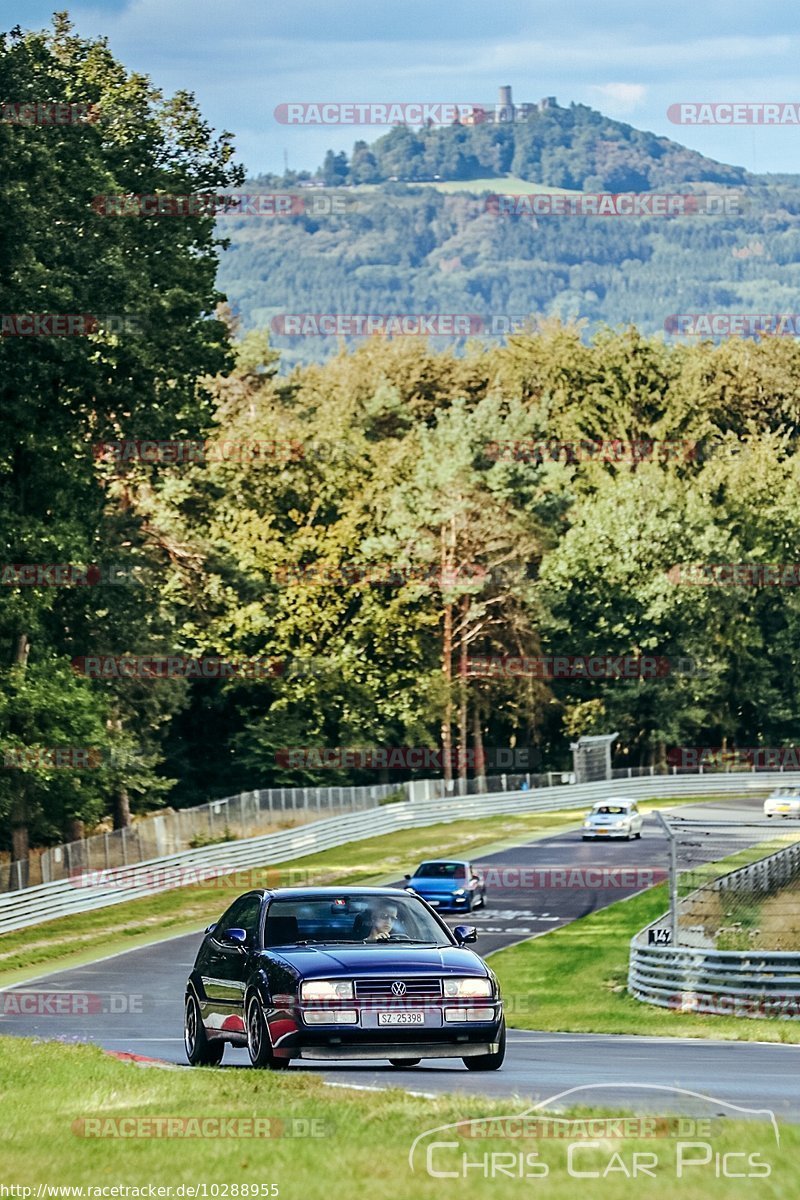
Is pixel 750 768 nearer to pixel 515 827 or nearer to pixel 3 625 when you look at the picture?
pixel 515 827

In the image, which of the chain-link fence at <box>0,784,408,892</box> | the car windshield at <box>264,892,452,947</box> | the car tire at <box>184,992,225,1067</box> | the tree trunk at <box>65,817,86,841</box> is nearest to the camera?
the car windshield at <box>264,892,452,947</box>

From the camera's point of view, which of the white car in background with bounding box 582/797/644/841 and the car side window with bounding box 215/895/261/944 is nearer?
the car side window with bounding box 215/895/261/944

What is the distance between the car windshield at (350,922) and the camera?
1649 centimetres

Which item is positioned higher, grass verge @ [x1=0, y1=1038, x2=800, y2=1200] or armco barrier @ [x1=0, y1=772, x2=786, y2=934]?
grass verge @ [x1=0, y1=1038, x2=800, y2=1200]

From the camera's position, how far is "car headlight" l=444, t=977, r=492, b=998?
15516mm

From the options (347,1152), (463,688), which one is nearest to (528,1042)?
(347,1152)

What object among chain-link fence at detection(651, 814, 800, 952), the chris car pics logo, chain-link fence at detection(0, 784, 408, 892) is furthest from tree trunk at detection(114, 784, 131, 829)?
the chris car pics logo

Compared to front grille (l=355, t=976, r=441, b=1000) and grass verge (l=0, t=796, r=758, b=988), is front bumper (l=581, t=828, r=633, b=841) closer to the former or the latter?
grass verge (l=0, t=796, r=758, b=988)

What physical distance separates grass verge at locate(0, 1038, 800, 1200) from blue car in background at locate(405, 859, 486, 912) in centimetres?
3422

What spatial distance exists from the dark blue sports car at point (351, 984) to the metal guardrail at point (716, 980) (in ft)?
45.7

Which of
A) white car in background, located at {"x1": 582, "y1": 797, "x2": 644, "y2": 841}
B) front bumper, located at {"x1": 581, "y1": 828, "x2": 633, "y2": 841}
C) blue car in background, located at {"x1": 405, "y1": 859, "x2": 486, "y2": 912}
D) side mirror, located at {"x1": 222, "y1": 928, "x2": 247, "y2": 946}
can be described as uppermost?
side mirror, located at {"x1": 222, "y1": 928, "x2": 247, "y2": 946}

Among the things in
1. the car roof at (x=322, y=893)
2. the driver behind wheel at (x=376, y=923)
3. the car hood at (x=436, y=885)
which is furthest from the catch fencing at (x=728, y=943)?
the driver behind wheel at (x=376, y=923)

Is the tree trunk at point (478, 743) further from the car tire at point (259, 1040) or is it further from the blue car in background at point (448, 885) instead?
the car tire at point (259, 1040)

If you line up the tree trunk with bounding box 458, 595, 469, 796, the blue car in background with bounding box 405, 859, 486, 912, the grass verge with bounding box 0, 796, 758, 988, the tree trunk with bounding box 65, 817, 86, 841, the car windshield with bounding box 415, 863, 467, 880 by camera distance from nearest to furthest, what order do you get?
the grass verge with bounding box 0, 796, 758, 988, the blue car in background with bounding box 405, 859, 486, 912, the car windshield with bounding box 415, 863, 467, 880, the tree trunk with bounding box 65, 817, 86, 841, the tree trunk with bounding box 458, 595, 469, 796
